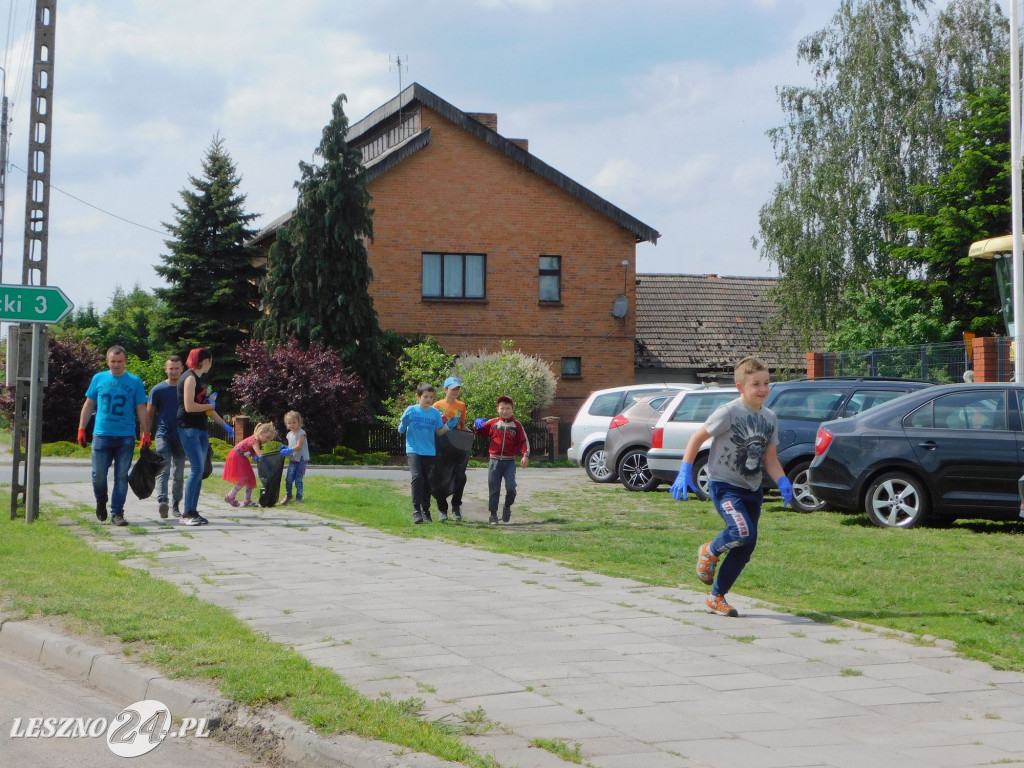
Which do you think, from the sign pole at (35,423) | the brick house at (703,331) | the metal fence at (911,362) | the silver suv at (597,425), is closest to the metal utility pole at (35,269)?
the sign pole at (35,423)

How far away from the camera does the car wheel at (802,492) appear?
49.1 ft

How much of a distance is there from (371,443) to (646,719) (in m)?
26.8

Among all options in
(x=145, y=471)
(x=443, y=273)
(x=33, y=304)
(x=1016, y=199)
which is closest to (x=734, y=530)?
(x=145, y=471)

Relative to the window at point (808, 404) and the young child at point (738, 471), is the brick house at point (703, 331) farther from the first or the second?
the young child at point (738, 471)

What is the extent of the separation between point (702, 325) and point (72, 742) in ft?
123

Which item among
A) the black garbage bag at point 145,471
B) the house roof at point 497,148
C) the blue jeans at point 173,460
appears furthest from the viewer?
the house roof at point 497,148

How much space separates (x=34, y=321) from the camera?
1270cm

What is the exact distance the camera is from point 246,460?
1534cm

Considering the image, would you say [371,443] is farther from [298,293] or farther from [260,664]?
[260,664]

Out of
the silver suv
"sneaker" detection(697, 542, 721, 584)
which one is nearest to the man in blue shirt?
"sneaker" detection(697, 542, 721, 584)

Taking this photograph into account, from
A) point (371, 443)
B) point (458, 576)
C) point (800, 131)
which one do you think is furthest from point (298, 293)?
point (458, 576)

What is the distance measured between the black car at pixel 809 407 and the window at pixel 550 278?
21.1 metres

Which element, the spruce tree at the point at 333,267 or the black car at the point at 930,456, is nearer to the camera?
the black car at the point at 930,456

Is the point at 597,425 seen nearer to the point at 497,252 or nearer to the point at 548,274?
the point at 497,252
